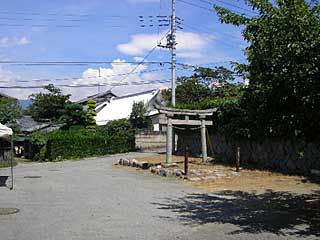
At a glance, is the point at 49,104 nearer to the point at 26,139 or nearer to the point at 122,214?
the point at 26,139

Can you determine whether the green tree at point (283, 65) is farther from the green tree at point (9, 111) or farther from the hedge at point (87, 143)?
the green tree at point (9, 111)

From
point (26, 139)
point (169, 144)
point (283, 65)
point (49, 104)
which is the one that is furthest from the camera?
point (49, 104)

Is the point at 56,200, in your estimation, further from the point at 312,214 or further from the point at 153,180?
the point at 312,214

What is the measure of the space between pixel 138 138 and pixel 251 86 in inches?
1267

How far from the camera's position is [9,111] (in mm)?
36531

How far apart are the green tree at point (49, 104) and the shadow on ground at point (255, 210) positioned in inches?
1745

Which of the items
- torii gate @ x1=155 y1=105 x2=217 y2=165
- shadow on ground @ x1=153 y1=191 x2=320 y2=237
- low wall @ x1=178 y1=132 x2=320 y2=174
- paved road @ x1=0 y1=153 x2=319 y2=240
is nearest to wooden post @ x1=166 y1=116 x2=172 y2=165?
torii gate @ x1=155 y1=105 x2=217 y2=165

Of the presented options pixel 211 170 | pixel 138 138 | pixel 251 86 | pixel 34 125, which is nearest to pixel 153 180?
pixel 211 170

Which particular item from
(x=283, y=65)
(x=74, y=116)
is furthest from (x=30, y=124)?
(x=283, y=65)

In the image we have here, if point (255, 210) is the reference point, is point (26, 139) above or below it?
above

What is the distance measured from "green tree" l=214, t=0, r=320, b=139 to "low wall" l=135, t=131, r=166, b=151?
31646 mm

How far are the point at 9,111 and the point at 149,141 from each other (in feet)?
41.7

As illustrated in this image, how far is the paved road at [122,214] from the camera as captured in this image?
808 cm

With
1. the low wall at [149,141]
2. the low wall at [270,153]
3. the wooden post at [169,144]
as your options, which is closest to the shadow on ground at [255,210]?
the low wall at [270,153]
